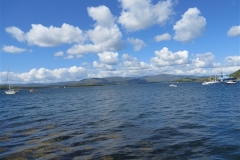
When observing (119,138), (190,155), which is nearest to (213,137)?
(190,155)

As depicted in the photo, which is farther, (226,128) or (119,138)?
(226,128)

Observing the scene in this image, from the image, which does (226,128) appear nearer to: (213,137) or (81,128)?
(213,137)

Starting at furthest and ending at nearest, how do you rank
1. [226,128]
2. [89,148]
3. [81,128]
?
[81,128], [226,128], [89,148]

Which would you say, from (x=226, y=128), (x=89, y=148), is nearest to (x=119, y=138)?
(x=89, y=148)

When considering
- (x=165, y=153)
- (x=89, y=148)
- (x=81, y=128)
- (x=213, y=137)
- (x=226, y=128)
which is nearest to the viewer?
(x=165, y=153)

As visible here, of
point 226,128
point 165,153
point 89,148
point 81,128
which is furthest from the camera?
point 81,128

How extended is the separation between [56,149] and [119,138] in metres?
6.67

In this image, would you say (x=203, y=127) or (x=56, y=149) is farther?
(x=203, y=127)

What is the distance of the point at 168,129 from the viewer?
1024 inches

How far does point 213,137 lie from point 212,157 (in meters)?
5.99

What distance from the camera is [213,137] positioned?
2170 cm

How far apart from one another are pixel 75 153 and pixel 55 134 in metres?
8.75

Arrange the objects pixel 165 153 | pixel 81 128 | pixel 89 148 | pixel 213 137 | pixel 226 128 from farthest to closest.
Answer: pixel 81 128
pixel 226 128
pixel 213 137
pixel 89 148
pixel 165 153

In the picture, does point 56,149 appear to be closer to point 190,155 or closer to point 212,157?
point 190,155
